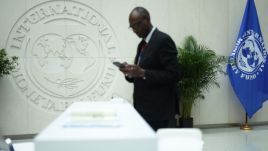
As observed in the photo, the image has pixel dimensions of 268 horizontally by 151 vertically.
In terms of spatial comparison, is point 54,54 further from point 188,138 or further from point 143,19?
point 188,138

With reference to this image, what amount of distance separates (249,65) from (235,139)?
4.93 feet

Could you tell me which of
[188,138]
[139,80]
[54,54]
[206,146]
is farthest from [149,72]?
[54,54]

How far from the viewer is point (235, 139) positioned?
4.96 m

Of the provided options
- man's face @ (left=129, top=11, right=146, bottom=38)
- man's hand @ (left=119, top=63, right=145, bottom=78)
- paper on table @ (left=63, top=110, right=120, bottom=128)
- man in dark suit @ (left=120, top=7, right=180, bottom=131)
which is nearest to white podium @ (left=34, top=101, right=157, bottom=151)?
paper on table @ (left=63, top=110, right=120, bottom=128)

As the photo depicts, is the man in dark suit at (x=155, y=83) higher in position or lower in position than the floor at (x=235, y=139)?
higher

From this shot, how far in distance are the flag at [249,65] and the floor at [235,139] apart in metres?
0.43

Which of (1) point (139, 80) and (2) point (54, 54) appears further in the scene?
(2) point (54, 54)

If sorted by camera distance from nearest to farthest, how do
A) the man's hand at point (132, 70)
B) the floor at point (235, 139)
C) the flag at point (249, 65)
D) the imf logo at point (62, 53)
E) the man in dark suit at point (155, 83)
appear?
the man's hand at point (132, 70) → the man in dark suit at point (155, 83) → the floor at point (235, 139) → the imf logo at point (62, 53) → the flag at point (249, 65)

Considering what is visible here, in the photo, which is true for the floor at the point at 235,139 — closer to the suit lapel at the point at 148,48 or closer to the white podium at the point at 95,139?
the suit lapel at the point at 148,48

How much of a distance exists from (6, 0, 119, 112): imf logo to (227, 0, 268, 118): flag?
2.20m

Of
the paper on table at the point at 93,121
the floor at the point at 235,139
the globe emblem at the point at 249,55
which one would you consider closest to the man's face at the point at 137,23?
the paper on table at the point at 93,121

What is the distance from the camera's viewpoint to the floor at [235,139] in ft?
14.5

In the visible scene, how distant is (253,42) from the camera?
18.8 ft

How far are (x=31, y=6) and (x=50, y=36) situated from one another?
20.9 inches
